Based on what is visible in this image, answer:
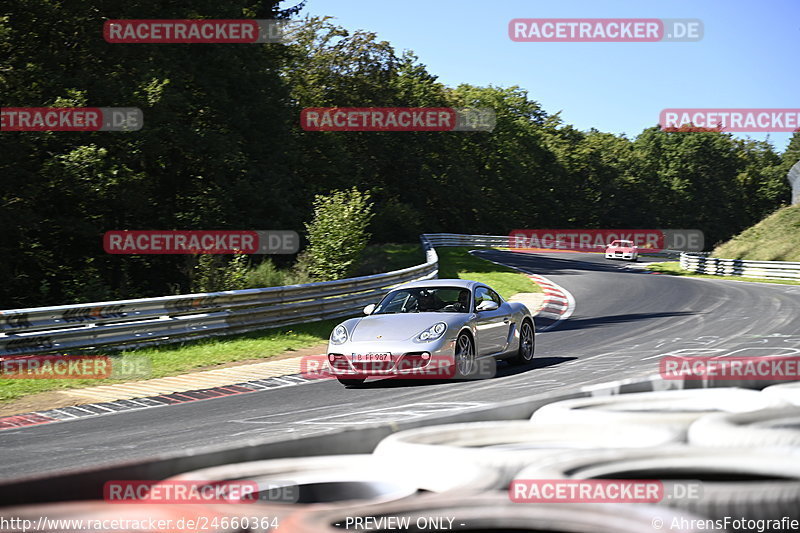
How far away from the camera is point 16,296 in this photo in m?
25.7

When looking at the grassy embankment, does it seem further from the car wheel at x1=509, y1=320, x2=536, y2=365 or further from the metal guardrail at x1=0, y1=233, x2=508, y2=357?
the car wheel at x1=509, y1=320, x2=536, y2=365

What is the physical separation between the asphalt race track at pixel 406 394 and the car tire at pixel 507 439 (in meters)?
0.46

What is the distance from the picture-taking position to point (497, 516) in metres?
2.88

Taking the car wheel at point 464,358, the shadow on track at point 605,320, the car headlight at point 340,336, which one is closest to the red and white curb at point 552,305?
the shadow on track at point 605,320

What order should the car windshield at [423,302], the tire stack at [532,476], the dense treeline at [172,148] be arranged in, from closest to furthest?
the tire stack at [532,476] < the car windshield at [423,302] < the dense treeline at [172,148]

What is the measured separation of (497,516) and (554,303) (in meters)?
22.5

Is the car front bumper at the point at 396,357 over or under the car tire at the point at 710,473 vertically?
under

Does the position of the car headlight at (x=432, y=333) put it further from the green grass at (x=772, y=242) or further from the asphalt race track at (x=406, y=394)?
the green grass at (x=772, y=242)

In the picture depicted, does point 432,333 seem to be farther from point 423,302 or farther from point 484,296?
point 484,296

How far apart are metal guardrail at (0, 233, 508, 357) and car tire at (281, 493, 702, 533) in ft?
36.8

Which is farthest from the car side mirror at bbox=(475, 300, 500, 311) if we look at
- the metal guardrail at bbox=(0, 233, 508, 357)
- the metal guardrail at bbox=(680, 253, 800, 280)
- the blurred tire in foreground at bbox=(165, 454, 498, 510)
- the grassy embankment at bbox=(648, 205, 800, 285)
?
the grassy embankment at bbox=(648, 205, 800, 285)

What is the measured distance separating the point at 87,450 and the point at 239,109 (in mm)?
29449

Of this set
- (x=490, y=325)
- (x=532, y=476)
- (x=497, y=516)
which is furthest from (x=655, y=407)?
(x=490, y=325)

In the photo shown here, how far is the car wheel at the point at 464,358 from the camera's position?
37.4ft
